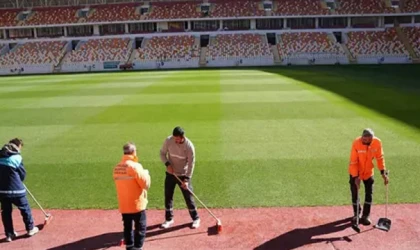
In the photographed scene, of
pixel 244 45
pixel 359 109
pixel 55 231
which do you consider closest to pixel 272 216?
pixel 55 231

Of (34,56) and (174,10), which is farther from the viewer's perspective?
(174,10)

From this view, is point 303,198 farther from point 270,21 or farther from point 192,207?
point 270,21

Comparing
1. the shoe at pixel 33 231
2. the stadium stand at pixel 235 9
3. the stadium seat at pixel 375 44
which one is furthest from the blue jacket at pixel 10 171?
the stadium stand at pixel 235 9

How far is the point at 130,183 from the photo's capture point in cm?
691

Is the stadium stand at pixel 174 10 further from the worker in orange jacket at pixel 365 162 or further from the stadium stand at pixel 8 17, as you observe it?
the worker in orange jacket at pixel 365 162

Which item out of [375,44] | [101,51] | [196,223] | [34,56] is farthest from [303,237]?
[34,56]

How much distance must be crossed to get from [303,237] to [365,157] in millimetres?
1898

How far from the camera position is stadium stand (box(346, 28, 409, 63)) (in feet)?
170

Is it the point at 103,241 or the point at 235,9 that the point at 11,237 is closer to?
the point at 103,241

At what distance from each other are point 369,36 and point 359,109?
1638 inches

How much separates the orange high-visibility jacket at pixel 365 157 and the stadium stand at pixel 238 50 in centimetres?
4558

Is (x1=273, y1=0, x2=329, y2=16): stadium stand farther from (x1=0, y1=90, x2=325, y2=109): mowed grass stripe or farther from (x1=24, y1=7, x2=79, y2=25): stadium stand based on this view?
(x1=0, y1=90, x2=325, y2=109): mowed grass stripe

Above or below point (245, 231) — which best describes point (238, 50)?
below

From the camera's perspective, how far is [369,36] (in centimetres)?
5762
